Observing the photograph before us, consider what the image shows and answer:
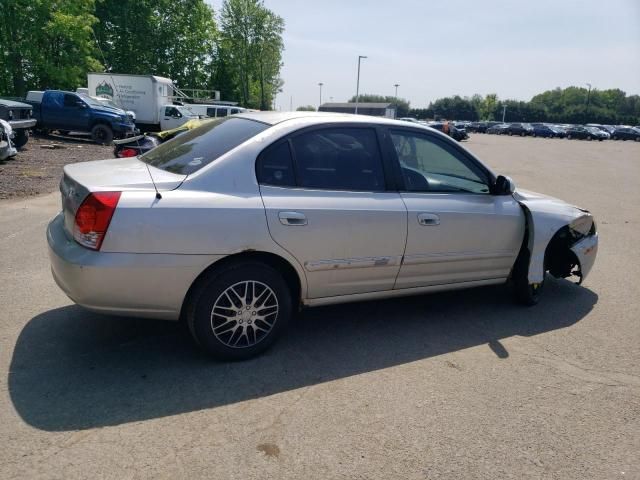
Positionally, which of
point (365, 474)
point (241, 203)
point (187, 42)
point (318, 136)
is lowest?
point (365, 474)

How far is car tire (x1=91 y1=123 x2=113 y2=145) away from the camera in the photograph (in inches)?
782

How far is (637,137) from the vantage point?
62625 millimetres

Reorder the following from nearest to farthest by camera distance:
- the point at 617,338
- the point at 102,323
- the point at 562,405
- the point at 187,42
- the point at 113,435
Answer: the point at 113,435
the point at 562,405
the point at 102,323
the point at 617,338
the point at 187,42

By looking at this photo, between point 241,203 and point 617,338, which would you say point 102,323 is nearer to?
point 241,203

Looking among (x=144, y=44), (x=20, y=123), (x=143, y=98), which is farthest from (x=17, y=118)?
(x=144, y=44)

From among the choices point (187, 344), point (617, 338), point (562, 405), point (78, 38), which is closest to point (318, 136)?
point (187, 344)

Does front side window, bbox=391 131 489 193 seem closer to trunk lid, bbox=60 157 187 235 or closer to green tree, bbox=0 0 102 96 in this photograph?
trunk lid, bbox=60 157 187 235

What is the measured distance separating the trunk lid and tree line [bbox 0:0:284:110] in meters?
32.0

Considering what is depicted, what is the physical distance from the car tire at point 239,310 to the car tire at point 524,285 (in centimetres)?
228

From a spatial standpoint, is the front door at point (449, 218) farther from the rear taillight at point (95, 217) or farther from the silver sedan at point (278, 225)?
the rear taillight at point (95, 217)

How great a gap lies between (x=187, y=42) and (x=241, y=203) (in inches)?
2105

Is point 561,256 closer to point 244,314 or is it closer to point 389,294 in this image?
point 389,294

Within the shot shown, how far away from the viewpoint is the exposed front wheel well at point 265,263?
325 centimetres

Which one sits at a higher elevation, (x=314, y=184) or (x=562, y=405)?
(x=314, y=184)
